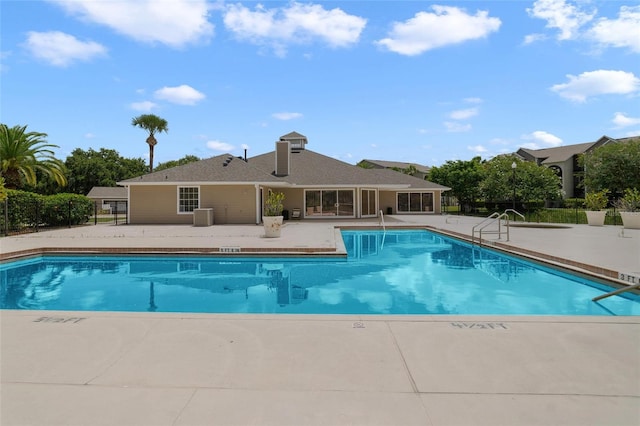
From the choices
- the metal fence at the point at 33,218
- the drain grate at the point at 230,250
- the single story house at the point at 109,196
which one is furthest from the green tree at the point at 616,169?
the single story house at the point at 109,196

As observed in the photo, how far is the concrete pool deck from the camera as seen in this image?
246 cm

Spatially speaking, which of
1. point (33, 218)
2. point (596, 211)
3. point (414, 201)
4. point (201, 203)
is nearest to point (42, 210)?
point (33, 218)

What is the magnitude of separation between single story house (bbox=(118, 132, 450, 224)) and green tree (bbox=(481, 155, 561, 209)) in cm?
458

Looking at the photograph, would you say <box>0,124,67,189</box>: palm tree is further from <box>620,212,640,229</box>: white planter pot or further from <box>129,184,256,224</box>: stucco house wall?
<box>620,212,640,229</box>: white planter pot

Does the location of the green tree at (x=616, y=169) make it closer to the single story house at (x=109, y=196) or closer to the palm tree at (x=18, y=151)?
A: the palm tree at (x=18, y=151)

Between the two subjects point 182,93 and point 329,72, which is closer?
point 329,72

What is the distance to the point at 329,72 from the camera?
18234mm

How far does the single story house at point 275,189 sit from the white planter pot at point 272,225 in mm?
6423

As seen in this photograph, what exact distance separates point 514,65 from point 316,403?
1512cm

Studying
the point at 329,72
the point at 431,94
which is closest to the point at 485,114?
the point at 431,94

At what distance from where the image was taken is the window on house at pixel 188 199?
2030 cm

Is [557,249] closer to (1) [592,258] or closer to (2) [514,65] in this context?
(1) [592,258]

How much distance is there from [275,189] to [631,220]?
19.4 metres

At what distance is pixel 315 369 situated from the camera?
3135 mm
